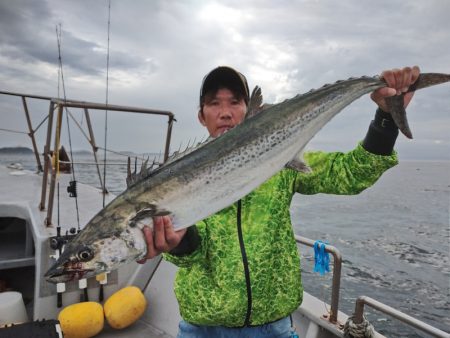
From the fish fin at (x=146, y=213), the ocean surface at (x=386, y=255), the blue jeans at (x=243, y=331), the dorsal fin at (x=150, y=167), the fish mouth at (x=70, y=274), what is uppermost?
the dorsal fin at (x=150, y=167)

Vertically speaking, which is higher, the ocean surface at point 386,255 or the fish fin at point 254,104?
the fish fin at point 254,104

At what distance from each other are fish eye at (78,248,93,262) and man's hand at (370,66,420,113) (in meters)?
2.25

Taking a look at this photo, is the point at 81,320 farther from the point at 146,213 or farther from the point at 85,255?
the point at 146,213

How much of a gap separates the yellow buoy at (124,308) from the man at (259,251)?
8.67ft

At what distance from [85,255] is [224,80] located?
1784mm

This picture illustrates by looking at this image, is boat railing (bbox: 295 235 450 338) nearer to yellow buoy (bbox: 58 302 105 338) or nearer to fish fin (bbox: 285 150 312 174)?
fish fin (bbox: 285 150 312 174)

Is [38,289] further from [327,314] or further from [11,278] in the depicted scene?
[327,314]

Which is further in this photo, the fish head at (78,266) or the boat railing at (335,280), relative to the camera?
the boat railing at (335,280)

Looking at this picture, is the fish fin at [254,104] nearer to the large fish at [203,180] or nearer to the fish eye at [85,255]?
the large fish at [203,180]

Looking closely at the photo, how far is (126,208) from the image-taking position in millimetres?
2236

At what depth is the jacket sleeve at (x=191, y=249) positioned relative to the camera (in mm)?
2408

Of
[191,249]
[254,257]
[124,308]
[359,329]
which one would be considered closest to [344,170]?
[254,257]

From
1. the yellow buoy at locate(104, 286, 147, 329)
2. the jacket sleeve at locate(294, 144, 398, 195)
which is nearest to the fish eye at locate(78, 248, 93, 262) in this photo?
the jacket sleeve at locate(294, 144, 398, 195)

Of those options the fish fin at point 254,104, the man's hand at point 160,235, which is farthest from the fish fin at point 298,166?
→ the man's hand at point 160,235
